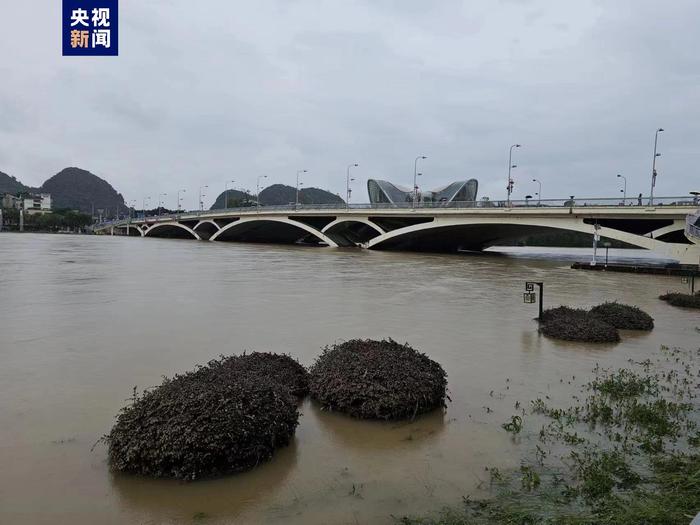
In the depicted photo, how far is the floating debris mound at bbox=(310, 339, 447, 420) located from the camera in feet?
19.6

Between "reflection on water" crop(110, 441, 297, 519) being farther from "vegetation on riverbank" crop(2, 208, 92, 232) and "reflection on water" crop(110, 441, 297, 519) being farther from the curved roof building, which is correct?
"vegetation on riverbank" crop(2, 208, 92, 232)

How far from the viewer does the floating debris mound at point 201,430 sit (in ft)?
14.3

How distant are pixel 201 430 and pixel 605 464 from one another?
3768mm

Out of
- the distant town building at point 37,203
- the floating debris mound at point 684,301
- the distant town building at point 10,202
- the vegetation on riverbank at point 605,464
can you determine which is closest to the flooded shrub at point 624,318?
the vegetation on riverbank at point 605,464

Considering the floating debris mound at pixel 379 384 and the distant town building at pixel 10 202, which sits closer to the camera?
the floating debris mound at pixel 379 384

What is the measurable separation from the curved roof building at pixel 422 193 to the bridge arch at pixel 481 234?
1108cm

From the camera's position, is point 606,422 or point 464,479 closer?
point 464,479

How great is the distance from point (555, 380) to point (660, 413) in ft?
5.97

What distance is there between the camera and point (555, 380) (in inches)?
308

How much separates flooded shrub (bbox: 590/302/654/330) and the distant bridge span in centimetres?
2543

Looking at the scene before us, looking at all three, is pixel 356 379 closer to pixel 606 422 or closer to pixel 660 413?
pixel 606 422

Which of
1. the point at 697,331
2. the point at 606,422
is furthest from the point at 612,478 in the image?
the point at 697,331

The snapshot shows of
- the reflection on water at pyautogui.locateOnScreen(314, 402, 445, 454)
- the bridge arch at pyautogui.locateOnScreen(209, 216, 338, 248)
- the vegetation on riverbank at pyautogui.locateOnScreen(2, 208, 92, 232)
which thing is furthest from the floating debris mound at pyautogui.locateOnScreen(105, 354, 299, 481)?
the vegetation on riverbank at pyautogui.locateOnScreen(2, 208, 92, 232)

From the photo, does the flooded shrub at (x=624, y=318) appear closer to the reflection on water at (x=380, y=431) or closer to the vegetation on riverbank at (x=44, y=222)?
the reflection on water at (x=380, y=431)
